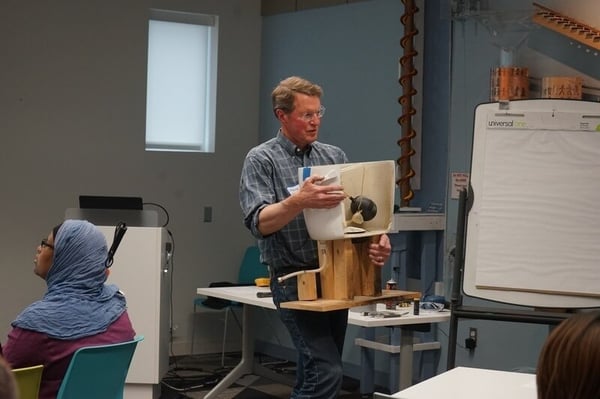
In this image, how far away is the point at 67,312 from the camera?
2920 mm

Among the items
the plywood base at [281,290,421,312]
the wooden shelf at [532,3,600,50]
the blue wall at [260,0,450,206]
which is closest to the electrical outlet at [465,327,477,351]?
the blue wall at [260,0,450,206]

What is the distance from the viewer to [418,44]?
223 inches

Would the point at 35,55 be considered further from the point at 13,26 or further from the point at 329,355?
the point at 329,355

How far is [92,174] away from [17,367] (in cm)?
386

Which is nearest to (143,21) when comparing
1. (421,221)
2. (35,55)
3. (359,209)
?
(35,55)

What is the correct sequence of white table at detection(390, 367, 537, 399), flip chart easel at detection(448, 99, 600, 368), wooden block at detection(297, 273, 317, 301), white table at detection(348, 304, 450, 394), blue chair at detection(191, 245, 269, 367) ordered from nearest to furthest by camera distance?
white table at detection(390, 367, 537, 399), wooden block at detection(297, 273, 317, 301), flip chart easel at detection(448, 99, 600, 368), white table at detection(348, 304, 450, 394), blue chair at detection(191, 245, 269, 367)

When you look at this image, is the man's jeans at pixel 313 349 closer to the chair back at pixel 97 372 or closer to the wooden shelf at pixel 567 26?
the chair back at pixel 97 372

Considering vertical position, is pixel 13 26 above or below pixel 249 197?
above

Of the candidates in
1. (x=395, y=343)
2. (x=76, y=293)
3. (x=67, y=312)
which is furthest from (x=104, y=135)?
(x=67, y=312)

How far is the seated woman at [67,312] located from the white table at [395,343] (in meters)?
1.51

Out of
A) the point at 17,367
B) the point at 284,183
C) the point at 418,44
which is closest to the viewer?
the point at 17,367

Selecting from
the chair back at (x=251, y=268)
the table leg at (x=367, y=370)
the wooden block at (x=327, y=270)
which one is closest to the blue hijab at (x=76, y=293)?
the wooden block at (x=327, y=270)

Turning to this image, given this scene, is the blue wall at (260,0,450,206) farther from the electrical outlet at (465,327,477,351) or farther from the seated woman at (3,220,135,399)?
the seated woman at (3,220,135,399)

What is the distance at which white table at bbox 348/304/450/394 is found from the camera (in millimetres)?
4297
